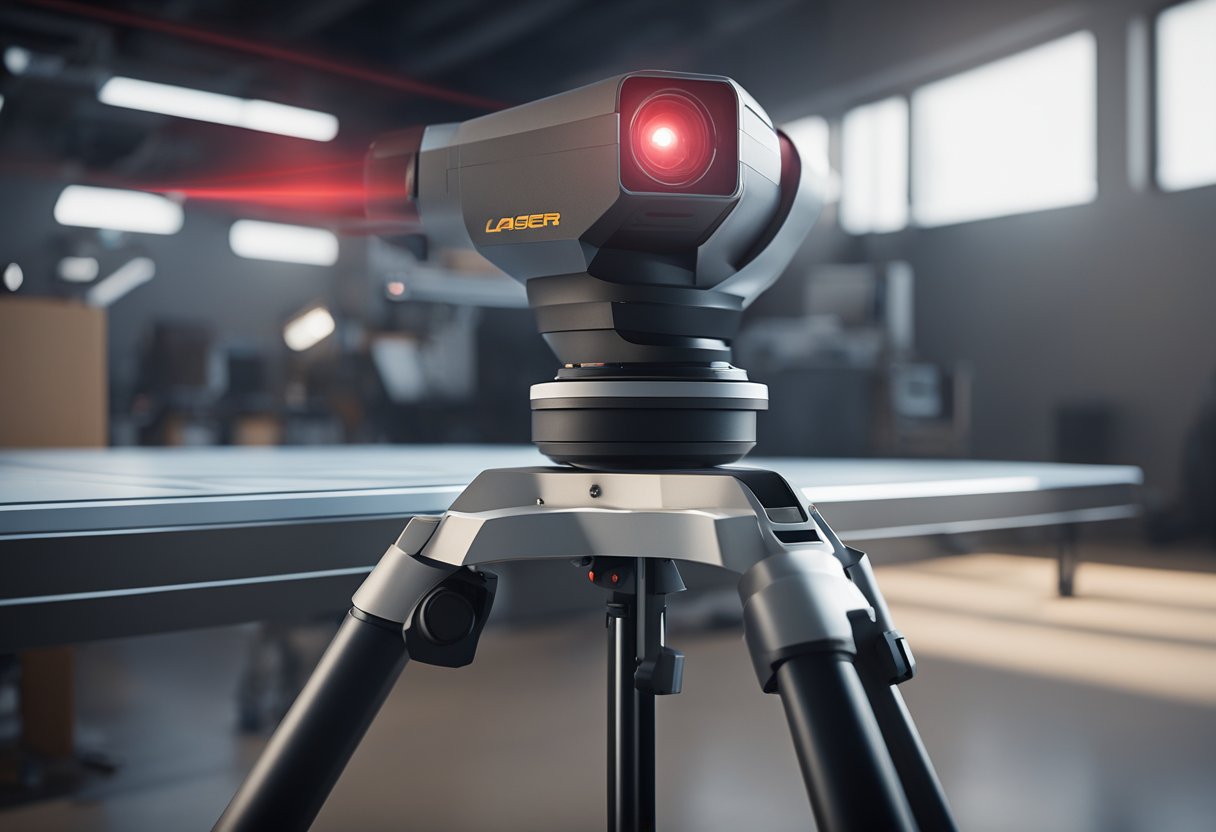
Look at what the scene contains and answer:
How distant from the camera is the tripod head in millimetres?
396

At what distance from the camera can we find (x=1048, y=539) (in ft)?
4.60

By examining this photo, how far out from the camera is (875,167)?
6148mm

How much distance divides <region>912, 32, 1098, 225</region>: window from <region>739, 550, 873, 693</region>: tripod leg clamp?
5.52 m

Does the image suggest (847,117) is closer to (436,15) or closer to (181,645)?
(436,15)

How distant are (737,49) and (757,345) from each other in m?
2.22

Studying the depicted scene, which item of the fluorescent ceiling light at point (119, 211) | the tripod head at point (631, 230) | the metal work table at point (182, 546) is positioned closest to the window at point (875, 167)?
the fluorescent ceiling light at point (119, 211)

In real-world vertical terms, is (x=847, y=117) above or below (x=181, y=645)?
above

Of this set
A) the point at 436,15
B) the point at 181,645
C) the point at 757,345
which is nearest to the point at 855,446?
the point at 757,345

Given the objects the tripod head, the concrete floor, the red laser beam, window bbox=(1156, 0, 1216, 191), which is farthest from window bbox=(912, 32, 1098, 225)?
the tripod head

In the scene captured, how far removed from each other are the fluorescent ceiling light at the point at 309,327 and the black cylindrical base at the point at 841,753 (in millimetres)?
4638

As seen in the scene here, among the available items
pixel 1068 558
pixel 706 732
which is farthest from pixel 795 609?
pixel 1068 558

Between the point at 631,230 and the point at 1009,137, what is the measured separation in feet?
18.7

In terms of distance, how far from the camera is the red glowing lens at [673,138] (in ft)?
1.29

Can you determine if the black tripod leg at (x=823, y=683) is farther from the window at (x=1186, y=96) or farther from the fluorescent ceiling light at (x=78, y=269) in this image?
the window at (x=1186, y=96)
